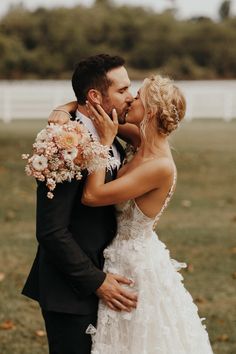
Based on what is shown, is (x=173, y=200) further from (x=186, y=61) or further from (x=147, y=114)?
(x=186, y=61)

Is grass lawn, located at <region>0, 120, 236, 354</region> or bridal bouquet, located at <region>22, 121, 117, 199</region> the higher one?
bridal bouquet, located at <region>22, 121, 117, 199</region>

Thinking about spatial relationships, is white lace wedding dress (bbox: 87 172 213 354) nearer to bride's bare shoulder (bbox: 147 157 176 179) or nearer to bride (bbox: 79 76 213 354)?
bride (bbox: 79 76 213 354)

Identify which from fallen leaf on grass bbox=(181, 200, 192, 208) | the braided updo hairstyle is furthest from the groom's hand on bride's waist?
fallen leaf on grass bbox=(181, 200, 192, 208)

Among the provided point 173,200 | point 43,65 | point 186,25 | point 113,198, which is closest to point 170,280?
point 113,198

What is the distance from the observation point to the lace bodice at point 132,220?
3.82 meters

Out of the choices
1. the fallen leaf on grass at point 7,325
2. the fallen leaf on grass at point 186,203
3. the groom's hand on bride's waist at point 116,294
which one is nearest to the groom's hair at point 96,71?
the groom's hand on bride's waist at point 116,294

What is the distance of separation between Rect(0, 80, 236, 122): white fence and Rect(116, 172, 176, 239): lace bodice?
29107mm

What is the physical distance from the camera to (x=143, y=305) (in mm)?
3816

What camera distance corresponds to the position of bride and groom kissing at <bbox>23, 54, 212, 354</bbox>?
11.9ft

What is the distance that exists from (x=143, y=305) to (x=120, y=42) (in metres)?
63.5

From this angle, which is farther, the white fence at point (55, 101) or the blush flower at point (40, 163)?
the white fence at point (55, 101)

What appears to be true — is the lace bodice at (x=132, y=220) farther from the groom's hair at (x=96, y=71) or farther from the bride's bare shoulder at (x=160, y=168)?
the groom's hair at (x=96, y=71)

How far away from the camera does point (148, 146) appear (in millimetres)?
3793

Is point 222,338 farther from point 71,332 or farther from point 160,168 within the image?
point 160,168
